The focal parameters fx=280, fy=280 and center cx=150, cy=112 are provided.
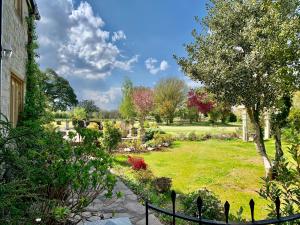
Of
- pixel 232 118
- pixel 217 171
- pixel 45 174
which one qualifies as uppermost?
pixel 232 118

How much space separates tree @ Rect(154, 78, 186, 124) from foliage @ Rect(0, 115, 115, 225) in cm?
3439

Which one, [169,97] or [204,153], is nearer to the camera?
[204,153]

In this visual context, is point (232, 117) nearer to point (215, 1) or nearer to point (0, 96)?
point (215, 1)

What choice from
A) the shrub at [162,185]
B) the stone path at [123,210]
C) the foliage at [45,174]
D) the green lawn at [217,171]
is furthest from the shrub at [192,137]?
the foliage at [45,174]

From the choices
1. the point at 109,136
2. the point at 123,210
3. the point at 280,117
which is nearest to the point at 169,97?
the point at 109,136

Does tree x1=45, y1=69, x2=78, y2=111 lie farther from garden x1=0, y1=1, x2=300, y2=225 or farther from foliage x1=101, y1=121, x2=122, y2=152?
foliage x1=101, y1=121, x2=122, y2=152

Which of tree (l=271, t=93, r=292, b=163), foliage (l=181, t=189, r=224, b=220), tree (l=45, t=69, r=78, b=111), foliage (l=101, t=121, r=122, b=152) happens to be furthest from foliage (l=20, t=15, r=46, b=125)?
tree (l=45, t=69, r=78, b=111)

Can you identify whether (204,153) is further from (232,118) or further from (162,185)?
(232,118)

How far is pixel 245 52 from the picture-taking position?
8.98m

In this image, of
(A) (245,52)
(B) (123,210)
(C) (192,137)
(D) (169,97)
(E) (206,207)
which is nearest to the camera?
(B) (123,210)

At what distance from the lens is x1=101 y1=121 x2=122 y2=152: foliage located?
543 inches

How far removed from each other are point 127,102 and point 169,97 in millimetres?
7865

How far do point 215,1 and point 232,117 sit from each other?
1168 inches

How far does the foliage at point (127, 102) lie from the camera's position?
33.2 metres
